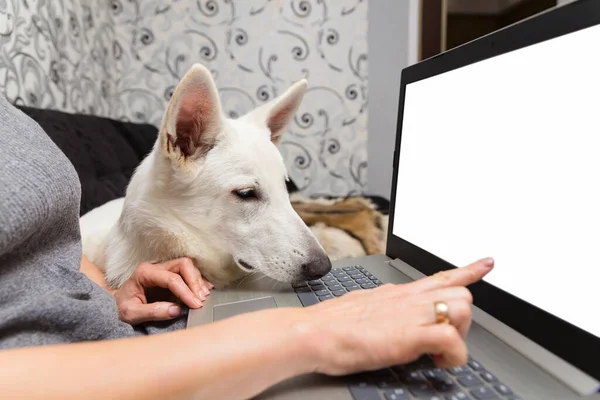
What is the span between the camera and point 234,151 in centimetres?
86

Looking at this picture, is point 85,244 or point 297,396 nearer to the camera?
point 297,396

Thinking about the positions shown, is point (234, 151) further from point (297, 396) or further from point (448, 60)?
point (297, 396)

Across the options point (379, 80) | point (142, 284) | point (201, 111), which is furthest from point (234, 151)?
point (379, 80)

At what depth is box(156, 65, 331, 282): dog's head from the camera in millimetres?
802

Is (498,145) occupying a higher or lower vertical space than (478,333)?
higher

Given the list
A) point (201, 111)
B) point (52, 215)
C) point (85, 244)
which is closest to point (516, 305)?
point (52, 215)

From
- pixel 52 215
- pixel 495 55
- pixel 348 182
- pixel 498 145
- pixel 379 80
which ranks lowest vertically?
pixel 348 182

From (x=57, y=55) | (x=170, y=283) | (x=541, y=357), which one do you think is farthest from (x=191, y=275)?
(x=57, y=55)

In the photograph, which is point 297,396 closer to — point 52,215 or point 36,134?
point 52,215

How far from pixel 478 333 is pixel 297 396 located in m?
0.24

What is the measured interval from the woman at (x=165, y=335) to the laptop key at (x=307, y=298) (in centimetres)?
21

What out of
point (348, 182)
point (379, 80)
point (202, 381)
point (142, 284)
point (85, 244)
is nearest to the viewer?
point (202, 381)

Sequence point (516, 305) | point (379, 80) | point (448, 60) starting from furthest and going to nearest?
point (379, 80), point (448, 60), point (516, 305)

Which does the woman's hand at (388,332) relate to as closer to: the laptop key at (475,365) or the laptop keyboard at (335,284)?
the laptop key at (475,365)
